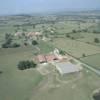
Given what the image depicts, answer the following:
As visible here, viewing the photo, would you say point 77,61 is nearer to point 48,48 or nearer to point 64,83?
point 64,83

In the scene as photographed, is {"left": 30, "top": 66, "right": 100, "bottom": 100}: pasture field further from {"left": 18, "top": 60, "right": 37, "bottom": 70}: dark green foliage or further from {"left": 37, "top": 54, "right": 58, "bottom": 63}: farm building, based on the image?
{"left": 37, "top": 54, "right": 58, "bottom": 63}: farm building

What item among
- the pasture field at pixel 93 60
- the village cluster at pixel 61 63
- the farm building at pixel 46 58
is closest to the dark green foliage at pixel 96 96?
the village cluster at pixel 61 63

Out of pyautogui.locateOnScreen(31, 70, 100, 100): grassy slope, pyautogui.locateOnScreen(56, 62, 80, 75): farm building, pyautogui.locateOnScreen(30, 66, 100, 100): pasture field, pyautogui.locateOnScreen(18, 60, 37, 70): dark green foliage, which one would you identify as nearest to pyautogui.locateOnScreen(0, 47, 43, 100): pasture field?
pyautogui.locateOnScreen(18, 60, 37, 70): dark green foliage

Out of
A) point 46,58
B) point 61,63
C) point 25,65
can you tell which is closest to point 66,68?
point 61,63

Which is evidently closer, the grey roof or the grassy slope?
the grassy slope

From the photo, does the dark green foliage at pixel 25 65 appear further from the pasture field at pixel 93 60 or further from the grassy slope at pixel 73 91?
the pasture field at pixel 93 60

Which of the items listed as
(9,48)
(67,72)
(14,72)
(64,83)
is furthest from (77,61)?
(9,48)
